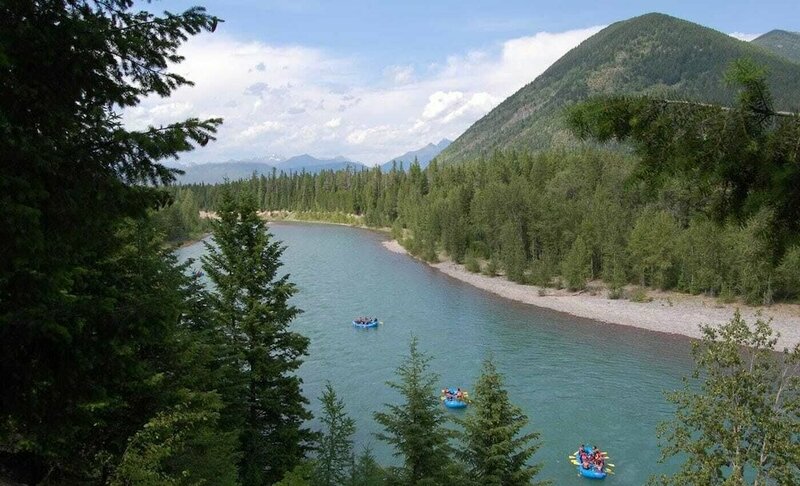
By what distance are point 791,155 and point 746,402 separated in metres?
11.8

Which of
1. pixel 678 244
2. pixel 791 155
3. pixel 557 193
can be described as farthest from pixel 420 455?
pixel 557 193

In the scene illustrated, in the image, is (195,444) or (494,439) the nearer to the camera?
(195,444)

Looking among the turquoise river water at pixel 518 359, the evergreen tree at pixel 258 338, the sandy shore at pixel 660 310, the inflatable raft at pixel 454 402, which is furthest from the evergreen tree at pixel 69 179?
the sandy shore at pixel 660 310

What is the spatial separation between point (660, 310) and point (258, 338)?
138ft

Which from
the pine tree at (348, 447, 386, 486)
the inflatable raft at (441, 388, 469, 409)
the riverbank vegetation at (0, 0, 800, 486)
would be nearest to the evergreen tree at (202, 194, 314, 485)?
the riverbank vegetation at (0, 0, 800, 486)

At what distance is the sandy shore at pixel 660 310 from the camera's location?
44.2 meters


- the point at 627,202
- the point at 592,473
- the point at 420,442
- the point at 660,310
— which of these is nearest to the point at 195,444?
the point at 420,442

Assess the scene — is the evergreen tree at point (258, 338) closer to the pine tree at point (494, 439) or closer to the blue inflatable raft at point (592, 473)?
the pine tree at point (494, 439)

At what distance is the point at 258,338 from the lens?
16906mm

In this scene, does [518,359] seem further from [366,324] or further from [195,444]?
[195,444]

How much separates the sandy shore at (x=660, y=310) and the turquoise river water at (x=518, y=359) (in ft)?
6.83

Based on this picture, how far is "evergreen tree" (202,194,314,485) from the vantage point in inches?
635

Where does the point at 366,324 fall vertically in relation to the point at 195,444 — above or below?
below

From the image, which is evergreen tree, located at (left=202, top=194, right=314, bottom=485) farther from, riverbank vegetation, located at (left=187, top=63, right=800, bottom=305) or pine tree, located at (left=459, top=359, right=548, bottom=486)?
pine tree, located at (left=459, top=359, right=548, bottom=486)
